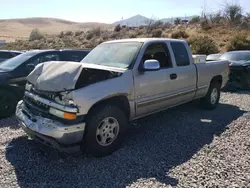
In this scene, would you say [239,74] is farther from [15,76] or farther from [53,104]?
[53,104]

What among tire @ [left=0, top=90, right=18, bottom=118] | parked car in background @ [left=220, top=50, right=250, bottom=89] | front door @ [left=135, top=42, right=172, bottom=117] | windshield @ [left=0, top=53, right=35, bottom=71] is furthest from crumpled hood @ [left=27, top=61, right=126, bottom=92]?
parked car in background @ [left=220, top=50, right=250, bottom=89]

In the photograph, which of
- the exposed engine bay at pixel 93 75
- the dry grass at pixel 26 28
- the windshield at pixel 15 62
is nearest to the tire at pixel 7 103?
the windshield at pixel 15 62

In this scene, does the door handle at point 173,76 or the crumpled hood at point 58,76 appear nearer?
the crumpled hood at point 58,76

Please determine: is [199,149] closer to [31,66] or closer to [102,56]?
[102,56]

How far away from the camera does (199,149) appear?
460cm

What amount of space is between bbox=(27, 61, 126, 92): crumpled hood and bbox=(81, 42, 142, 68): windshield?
1.03 ft

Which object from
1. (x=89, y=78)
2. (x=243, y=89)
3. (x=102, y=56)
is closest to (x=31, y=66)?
(x=102, y=56)

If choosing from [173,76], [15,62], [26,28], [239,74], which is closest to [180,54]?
[173,76]

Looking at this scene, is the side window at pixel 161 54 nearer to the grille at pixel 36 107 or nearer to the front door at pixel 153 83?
the front door at pixel 153 83

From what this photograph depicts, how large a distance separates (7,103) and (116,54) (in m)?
3.19

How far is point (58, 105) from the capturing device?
152 inches

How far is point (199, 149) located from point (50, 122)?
8.49 feet

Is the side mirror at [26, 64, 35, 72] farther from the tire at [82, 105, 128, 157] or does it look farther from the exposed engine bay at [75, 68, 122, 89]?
the tire at [82, 105, 128, 157]

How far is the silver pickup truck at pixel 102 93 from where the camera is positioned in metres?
3.84
